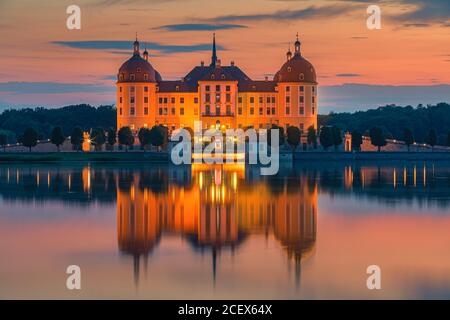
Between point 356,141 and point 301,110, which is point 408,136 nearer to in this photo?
point 356,141

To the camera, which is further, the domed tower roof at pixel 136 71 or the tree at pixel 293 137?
the domed tower roof at pixel 136 71

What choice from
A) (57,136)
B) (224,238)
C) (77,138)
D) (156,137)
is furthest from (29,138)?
(224,238)

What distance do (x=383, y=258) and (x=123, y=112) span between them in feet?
167

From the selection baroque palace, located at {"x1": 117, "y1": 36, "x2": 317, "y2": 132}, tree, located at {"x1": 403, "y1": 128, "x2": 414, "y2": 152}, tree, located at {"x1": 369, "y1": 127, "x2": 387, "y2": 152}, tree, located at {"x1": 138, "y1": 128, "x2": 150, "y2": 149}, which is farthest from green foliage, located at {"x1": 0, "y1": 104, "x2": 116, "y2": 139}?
tree, located at {"x1": 403, "y1": 128, "x2": 414, "y2": 152}

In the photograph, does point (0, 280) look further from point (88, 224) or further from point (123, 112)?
point (123, 112)

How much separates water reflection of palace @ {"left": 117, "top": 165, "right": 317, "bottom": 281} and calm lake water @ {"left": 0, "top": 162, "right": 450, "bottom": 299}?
40 millimetres

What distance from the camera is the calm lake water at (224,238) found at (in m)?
13.9

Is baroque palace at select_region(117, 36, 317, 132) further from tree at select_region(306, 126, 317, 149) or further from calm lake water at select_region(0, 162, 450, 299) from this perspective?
calm lake water at select_region(0, 162, 450, 299)

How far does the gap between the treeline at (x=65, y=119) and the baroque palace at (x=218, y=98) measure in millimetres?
13053

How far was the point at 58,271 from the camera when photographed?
15094 millimetres

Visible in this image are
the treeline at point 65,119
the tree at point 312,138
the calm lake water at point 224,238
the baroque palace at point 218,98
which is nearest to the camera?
the calm lake water at point 224,238

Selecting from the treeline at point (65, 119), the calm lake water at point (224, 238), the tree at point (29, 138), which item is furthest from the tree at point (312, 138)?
the treeline at point (65, 119)

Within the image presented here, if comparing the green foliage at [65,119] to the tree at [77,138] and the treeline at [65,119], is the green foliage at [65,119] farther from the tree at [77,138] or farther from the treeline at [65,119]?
the tree at [77,138]
